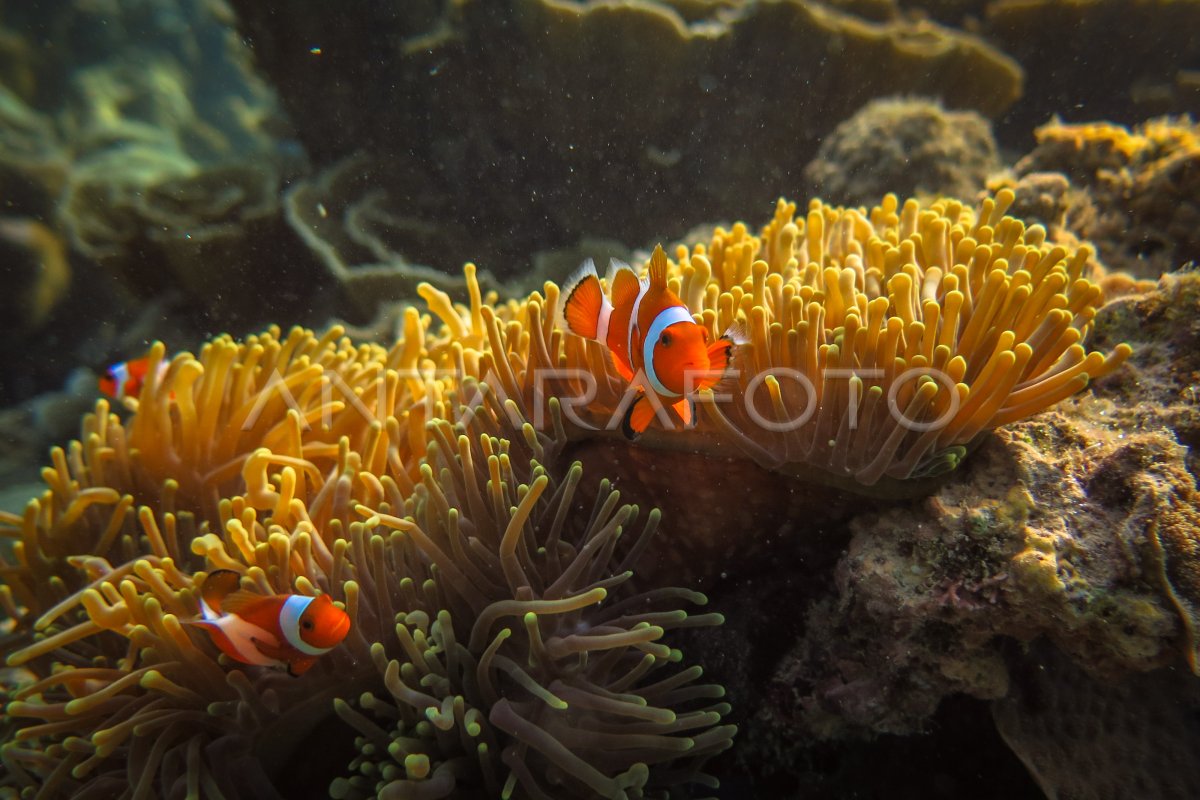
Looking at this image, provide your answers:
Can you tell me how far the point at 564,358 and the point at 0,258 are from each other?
4796mm

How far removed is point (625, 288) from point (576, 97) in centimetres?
299

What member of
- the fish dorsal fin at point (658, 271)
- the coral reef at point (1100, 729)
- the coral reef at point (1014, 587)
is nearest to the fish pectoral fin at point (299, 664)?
the coral reef at point (1014, 587)

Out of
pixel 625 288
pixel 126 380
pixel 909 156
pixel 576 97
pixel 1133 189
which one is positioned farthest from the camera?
pixel 576 97

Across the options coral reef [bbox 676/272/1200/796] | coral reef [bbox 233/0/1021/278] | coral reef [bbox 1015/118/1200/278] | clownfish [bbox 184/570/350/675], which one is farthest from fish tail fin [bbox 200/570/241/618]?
coral reef [bbox 1015/118/1200/278]

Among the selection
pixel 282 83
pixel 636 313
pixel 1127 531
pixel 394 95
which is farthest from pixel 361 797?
pixel 282 83

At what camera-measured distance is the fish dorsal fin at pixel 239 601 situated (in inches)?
58.3

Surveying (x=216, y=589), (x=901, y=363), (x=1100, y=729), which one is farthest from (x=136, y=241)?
(x=1100, y=729)

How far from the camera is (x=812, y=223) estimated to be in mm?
2113

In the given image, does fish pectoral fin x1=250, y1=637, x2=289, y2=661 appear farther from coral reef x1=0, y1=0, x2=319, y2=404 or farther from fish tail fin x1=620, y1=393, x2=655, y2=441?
coral reef x1=0, y1=0, x2=319, y2=404

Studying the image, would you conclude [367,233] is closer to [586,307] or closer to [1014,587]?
[586,307]

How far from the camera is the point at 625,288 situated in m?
1.40

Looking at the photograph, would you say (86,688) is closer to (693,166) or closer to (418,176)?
(418,176)

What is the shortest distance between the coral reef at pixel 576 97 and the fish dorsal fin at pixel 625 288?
2.86 metres

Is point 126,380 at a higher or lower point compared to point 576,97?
lower
